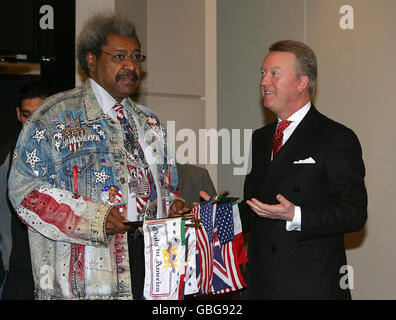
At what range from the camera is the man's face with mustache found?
114 inches

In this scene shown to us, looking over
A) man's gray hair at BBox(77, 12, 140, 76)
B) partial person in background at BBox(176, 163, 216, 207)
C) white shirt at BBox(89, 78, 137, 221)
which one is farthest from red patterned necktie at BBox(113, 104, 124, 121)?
partial person in background at BBox(176, 163, 216, 207)

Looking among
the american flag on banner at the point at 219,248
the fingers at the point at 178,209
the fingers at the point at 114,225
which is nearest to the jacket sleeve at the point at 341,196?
the american flag on banner at the point at 219,248

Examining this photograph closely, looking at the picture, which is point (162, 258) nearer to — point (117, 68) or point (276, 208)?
point (276, 208)

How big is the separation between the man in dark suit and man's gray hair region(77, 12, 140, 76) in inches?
29.0

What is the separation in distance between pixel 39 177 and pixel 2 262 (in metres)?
1.17

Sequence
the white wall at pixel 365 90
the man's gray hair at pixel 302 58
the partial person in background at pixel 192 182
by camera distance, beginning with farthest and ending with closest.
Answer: the white wall at pixel 365 90, the partial person in background at pixel 192 182, the man's gray hair at pixel 302 58

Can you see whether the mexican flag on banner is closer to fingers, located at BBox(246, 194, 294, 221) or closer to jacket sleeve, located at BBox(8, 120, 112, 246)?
jacket sleeve, located at BBox(8, 120, 112, 246)

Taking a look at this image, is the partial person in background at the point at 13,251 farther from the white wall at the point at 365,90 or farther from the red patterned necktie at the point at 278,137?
the white wall at the point at 365,90

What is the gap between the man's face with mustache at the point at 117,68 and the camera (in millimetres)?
2900

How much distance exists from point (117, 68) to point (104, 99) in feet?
0.53

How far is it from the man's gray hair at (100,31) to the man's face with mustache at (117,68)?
0.09 ft

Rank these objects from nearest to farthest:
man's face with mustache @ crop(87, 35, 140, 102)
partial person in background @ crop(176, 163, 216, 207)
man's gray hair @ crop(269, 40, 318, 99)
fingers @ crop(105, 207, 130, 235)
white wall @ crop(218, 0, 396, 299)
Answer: fingers @ crop(105, 207, 130, 235) → man's face with mustache @ crop(87, 35, 140, 102) → man's gray hair @ crop(269, 40, 318, 99) → partial person in background @ crop(176, 163, 216, 207) → white wall @ crop(218, 0, 396, 299)

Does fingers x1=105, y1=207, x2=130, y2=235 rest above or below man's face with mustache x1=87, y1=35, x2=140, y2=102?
below
